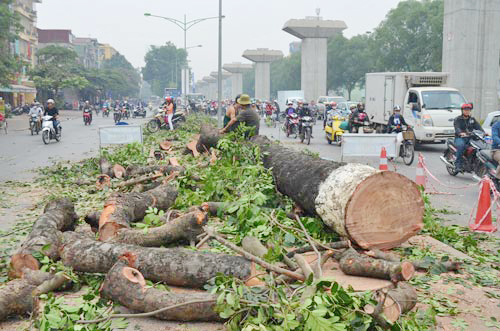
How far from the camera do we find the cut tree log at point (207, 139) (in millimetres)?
13766

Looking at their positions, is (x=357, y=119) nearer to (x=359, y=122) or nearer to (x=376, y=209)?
(x=359, y=122)

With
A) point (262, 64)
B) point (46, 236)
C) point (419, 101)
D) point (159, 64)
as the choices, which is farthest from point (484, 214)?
point (159, 64)

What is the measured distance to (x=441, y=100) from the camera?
819 inches

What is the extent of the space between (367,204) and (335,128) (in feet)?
54.8

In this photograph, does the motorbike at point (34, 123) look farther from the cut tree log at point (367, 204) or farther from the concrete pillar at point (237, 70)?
the concrete pillar at point (237, 70)

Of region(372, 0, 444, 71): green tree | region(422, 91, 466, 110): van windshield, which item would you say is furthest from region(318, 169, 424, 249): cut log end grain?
region(372, 0, 444, 71): green tree

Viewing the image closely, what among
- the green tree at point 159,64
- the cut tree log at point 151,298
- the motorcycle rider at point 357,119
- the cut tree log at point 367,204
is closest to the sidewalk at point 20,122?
the motorcycle rider at point 357,119

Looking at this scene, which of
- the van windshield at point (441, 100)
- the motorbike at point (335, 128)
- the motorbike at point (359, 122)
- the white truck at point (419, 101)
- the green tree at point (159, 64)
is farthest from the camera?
the green tree at point (159, 64)

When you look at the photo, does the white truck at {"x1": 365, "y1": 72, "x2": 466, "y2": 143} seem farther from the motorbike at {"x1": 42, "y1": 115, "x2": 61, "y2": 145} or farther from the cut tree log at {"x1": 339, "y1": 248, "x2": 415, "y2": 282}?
the cut tree log at {"x1": 339, "y1": 248, "x2": 415, "y2": 282}

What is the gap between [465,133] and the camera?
42.1 feet

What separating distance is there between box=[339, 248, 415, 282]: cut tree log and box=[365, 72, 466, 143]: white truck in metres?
15.2

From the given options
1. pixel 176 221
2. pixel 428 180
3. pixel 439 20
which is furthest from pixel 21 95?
pixel 176 221

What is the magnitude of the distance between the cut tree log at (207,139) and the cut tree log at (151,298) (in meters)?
8.80

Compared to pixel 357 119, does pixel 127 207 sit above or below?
below
